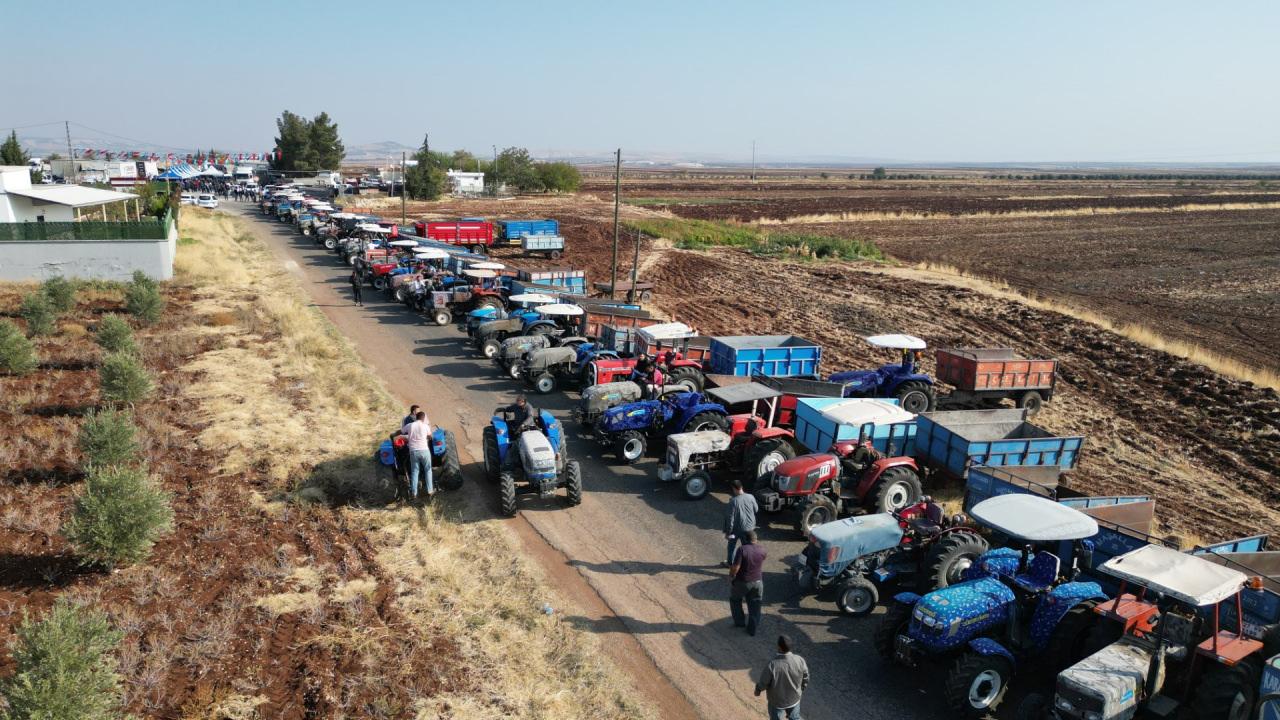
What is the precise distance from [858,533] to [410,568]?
18.8 ft

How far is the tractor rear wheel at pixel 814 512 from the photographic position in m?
11.3

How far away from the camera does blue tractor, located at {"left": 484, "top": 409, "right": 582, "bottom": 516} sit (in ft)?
38.7

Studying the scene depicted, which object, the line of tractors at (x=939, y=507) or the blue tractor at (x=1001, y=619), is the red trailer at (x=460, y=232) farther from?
the blue tractor at (x=1001, y=619)

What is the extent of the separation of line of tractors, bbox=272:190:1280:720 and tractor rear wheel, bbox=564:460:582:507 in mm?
31

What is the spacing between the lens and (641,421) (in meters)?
14.0

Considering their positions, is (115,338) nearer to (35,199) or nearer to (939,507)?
(939,507)

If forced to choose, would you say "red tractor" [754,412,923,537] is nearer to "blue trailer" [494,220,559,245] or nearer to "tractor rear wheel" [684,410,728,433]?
"tractor rear wheel" [684,410,728,433]

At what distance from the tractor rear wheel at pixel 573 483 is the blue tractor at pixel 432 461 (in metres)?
1.73

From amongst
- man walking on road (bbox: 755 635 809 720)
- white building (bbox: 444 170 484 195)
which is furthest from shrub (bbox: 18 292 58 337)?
white building (bbox: 444 170 484 195)

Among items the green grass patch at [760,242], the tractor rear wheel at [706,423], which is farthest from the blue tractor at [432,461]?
the green grass patch at [760,242]

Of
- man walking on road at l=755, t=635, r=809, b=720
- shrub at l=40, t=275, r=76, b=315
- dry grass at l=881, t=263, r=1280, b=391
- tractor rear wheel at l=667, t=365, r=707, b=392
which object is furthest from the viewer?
shrub at l=40, t=275, r=76, b=315

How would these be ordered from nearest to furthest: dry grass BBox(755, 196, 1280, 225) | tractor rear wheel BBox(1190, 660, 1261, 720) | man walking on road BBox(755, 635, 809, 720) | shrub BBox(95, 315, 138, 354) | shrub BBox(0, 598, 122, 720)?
shrub BBox(0, 598, 122, 720)
tractor rear wheel BBox(1190, 660, 1261, 720)
man walking on road BBox(755, 635, 809, 720)
shrub BBox(95, 315, 138, 354)
dry grass BBox(755, 196, 1280, 225)

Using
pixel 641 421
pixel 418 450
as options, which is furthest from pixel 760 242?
pixel 418 450

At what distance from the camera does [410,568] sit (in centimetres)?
1025
